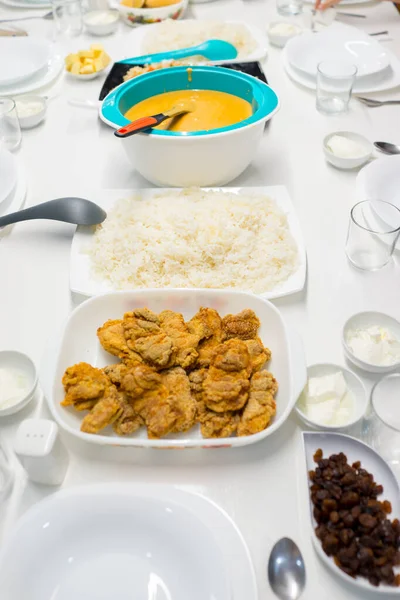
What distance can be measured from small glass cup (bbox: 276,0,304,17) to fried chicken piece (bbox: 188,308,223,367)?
219cm

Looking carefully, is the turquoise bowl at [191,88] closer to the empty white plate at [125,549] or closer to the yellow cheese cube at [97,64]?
the yellow cheese cube at [97,64]

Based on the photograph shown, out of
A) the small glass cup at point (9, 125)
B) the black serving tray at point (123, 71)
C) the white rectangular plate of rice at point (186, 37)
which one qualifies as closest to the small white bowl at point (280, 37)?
the white rectangular plate of rice at point (186, 37)

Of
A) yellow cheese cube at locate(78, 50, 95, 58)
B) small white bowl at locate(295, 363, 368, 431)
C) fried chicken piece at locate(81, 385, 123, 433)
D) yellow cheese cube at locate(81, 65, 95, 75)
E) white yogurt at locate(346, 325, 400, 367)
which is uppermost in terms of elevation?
yellow cheese cube at locate(78, 50, 95, 58)

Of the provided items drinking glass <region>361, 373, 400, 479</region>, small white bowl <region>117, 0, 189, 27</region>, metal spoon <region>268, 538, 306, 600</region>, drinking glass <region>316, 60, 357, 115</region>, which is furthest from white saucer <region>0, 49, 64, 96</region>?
metal spoon <region>268, 538, 306, 600</region>

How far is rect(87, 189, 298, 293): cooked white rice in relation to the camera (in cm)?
129

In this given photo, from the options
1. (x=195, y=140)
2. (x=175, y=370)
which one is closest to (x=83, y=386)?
(x=175, y=370)

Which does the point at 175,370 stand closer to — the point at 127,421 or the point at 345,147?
the point at 127,421

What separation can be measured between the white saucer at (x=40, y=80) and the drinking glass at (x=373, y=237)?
1.49 metres

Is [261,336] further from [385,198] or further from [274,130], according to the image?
[274,130]

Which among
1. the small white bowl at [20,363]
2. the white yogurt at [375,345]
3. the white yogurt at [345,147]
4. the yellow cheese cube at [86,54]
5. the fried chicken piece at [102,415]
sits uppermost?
the white yogurt at [345,147]

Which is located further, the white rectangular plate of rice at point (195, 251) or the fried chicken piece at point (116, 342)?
the white rectangular plate of rice at point (195, 251)

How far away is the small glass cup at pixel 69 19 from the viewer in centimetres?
253

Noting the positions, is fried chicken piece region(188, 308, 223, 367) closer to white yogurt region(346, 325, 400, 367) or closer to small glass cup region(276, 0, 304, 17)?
white yogurt region(346, 325, 400, 367)

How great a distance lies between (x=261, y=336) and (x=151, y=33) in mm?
1848
